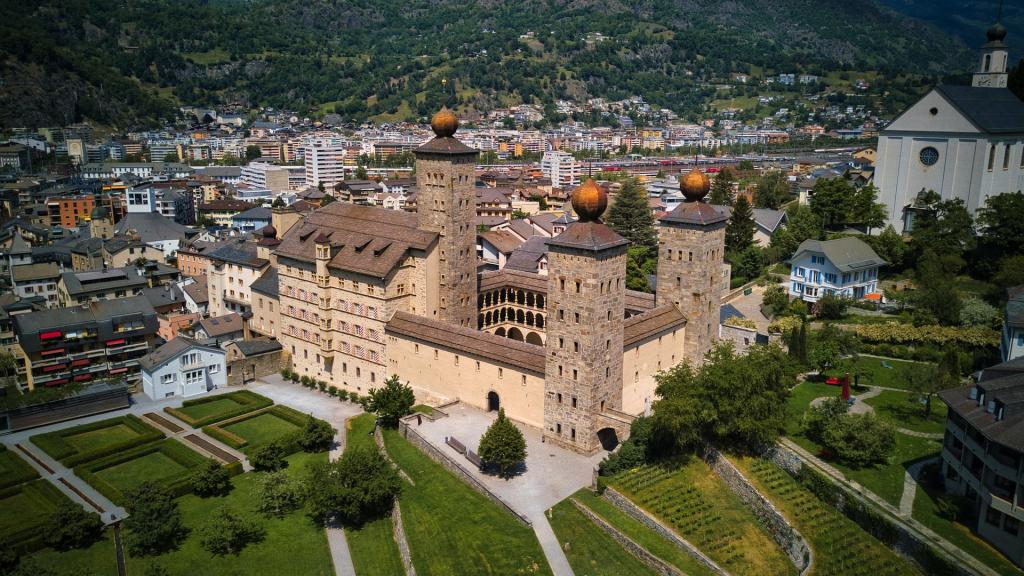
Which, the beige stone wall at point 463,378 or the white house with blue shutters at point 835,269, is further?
the white house with blue shutters at point 835,269

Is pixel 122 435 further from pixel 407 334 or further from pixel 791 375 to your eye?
pixel 791 375

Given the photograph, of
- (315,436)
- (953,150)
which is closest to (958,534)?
(315,436)

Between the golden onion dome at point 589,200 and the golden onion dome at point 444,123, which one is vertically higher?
the golden onion dome at point 444,123

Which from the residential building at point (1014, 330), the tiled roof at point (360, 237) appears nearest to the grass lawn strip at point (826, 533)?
the residential building at point (1014, 330)

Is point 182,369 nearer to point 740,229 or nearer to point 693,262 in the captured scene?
point 693,262

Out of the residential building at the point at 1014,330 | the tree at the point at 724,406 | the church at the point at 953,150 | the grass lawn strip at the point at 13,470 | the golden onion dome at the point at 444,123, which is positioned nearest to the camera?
the tree at the point at 724,406

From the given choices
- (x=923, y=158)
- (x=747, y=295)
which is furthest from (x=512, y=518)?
(x=923, y=158)

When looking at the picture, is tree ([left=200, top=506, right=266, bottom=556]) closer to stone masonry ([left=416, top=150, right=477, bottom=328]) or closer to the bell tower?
stone masonry ([left=416, top=150, right=477, bottom=328])

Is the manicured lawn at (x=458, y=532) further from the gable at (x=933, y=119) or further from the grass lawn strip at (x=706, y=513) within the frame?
the gable at (x=933, y=119)
